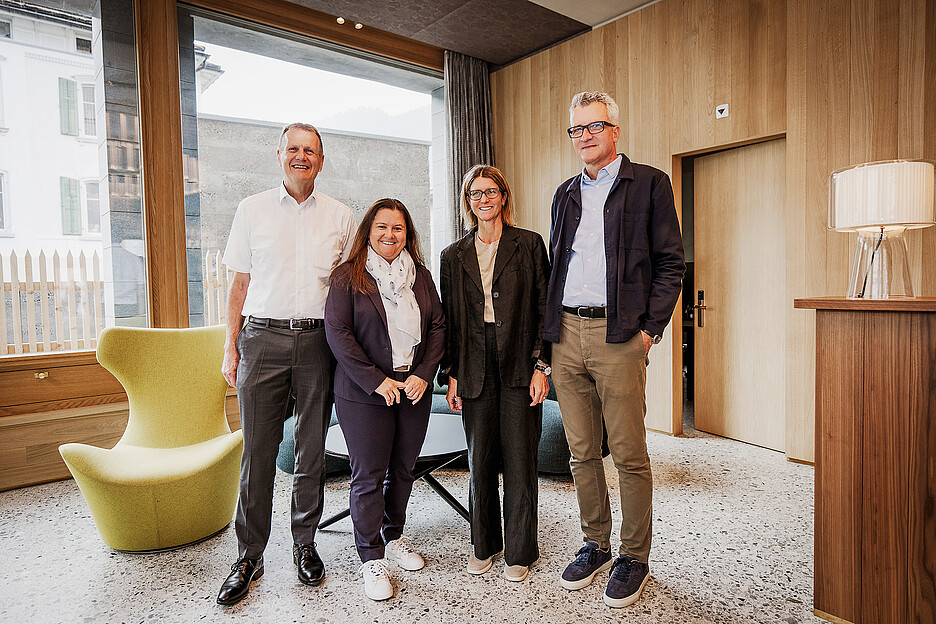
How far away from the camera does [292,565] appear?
228cm

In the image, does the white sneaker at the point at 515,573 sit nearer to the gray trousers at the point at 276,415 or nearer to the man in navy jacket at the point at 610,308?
the man in navy jacket at the point at 610,308

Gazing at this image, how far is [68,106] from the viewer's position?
3453mm

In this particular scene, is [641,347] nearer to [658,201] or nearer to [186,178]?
[658,201]

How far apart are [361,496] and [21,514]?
199 centimetres

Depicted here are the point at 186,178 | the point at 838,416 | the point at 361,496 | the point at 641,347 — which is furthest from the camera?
the point at 186,178

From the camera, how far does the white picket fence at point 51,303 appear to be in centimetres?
328

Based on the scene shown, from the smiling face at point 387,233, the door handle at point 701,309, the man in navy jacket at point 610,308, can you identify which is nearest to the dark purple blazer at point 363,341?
the smiling face at point 387,233

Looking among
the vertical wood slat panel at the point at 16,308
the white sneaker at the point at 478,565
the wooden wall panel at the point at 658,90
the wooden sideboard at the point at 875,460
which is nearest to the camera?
the wooden sideboard at the point at 875,460

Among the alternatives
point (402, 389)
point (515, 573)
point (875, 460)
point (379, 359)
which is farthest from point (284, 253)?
point (875, 460)

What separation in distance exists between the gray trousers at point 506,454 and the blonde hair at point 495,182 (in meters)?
0.40

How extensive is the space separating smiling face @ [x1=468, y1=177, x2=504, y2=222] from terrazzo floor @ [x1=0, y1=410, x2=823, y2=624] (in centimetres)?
134

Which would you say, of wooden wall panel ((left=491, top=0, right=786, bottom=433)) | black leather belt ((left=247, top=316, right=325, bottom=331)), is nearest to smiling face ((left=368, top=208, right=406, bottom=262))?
black leather belt ((left=247, top=316, right=325, bottom=331))

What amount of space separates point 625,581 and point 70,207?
3.60 m

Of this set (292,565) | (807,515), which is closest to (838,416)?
(807,515)
